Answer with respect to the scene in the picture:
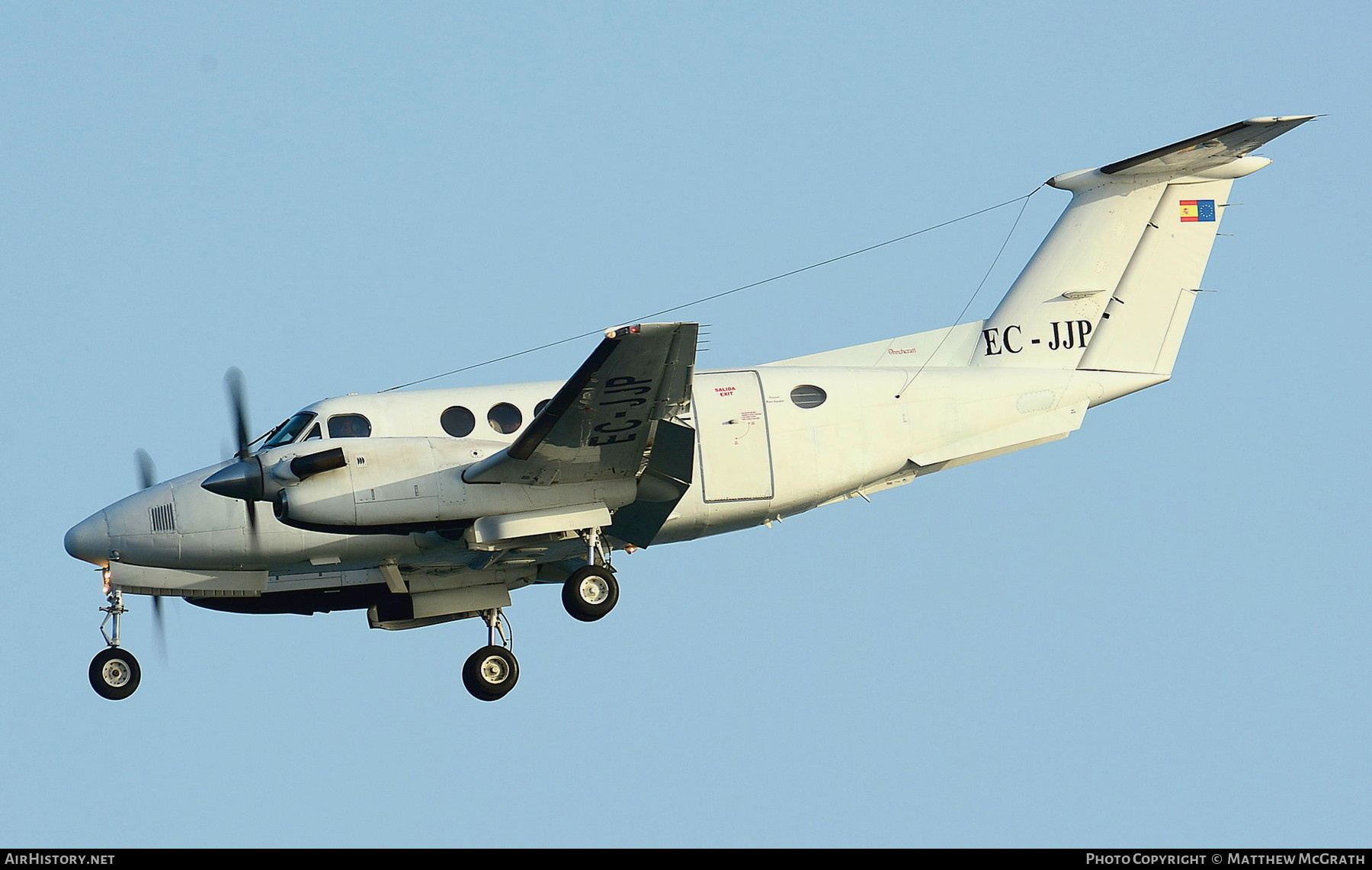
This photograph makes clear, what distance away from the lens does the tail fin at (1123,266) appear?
24.4 metres

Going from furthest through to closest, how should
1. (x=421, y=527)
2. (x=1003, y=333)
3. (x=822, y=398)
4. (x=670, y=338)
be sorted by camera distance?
(x=1003, y=333), (x=822, y=398), (x=421, y=527), (x=670, y=338)

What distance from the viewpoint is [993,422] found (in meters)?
23.4

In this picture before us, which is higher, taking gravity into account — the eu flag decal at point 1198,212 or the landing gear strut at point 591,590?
the eu flag decal at point 1198,212

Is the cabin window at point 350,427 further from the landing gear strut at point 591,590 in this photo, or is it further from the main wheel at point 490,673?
the main wheel at point 490,673

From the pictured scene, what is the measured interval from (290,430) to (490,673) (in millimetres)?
4483

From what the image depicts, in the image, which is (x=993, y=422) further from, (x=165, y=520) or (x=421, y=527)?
(x=165, y=520)

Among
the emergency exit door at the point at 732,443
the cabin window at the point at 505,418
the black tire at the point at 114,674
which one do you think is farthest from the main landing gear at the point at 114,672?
the emergency exit door at the point at 732,443

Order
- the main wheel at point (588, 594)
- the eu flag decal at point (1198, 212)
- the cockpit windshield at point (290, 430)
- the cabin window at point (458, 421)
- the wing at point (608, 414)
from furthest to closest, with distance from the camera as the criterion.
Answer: the eu flag decal at point (1198, 212)
the cabin window at point (458, 421)
the cockpit windshield at point (290, 430)
the main wheel at point (588, 594)
the wing at point (608, 414)

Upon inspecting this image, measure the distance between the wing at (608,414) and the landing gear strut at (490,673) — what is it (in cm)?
359

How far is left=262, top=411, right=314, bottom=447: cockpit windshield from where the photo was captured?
21.6 meters

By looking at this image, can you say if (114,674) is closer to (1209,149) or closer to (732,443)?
(732,443)

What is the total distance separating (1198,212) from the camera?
82.3 ft

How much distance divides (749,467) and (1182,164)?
8233mm
